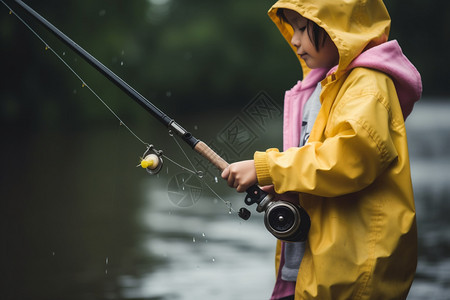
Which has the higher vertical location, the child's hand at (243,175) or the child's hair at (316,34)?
the child's hair at (316,34)

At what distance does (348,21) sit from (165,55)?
19555 mm

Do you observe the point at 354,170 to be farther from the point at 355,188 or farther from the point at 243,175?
the point at 243,175

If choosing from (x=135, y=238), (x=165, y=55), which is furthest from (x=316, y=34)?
(x=165, y=55)

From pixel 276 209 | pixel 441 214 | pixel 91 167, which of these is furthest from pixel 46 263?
pixel 91 167

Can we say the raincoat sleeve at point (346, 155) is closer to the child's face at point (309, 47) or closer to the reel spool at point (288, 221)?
the reel spool at point (288, 221)

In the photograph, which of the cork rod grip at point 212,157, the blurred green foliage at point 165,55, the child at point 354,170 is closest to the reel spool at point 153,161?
the cork rod grip at point 212,157

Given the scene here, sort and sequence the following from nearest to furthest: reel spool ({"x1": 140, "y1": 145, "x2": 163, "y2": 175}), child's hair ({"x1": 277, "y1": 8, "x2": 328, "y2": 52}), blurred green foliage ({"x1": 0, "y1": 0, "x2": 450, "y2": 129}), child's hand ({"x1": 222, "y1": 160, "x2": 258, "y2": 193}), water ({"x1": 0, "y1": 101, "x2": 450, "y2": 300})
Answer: child's hand ({"x1": 222, "y1": 160, "x2": 258, "y2": 193}) → child's hair ({"x1": 277, "y1": 8, "x2": 328, "y2": 52}) → reel spool ({"x1": 140, "y1": 145, "x2": 163, "y2": 175}) → water ({"x1": 0, "y1": 101, "x2": 450, "y2": 300}) → blurred green foliage ({"x1": 0, "y1": 0, "x2": 450, "y2": 129})

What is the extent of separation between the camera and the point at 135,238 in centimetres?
519

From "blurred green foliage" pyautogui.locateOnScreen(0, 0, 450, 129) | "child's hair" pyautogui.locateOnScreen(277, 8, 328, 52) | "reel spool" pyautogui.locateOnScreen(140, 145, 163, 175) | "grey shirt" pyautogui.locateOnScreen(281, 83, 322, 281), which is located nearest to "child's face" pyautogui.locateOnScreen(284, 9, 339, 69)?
"child's hair" pyautogui.locateOnScreen(277, 8, 328, 52)

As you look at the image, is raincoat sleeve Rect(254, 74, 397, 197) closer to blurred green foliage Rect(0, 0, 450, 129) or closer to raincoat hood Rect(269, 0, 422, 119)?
raincoat hood Rect(269, 0, 422, 119)

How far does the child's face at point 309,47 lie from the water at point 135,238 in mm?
607

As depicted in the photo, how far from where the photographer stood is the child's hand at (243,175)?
6.24ft

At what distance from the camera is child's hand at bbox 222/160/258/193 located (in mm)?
1902

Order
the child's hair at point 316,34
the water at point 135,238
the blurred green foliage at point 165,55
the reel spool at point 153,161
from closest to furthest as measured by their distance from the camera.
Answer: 1. the child's hair at point 316,34
2. the reel spool at point 153,161
3. the water at point 135,238
4. the blurred green foliage at point 165,55
